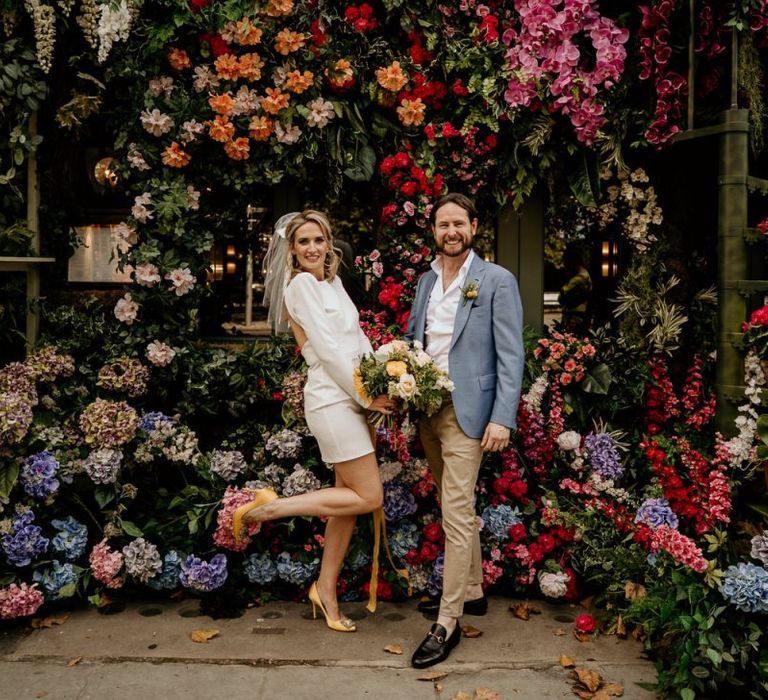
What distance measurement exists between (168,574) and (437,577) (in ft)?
5.05

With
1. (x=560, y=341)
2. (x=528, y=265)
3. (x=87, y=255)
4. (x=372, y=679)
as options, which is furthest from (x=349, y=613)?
(x=87, y=255)

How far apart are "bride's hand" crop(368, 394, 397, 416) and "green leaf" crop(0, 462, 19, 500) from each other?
202 centimetres

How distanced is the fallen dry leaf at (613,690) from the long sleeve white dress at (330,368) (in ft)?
5.05

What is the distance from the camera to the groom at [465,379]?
12.3 ft

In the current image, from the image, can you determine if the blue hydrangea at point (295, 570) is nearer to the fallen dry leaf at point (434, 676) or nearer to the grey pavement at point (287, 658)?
the grey pavement at point (287, 658)

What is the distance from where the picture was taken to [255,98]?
4.93m

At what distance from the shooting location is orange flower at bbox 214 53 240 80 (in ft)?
15.8

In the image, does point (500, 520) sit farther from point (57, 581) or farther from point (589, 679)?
point (57, 581)

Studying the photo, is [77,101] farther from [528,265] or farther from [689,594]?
[689,594]

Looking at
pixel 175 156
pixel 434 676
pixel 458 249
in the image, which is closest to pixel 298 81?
pixel 175 156

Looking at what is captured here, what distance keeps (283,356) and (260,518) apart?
1413 millimetres

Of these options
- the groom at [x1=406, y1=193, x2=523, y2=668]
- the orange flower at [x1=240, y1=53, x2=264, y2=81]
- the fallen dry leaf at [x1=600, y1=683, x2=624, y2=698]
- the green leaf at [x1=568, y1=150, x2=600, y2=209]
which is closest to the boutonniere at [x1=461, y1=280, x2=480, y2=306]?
the groom at [x1=406, y1=193, x2=523, y2=668]

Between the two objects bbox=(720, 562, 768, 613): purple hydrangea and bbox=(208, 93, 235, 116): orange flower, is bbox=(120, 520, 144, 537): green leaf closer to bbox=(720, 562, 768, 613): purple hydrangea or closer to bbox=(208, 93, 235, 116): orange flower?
bbox=(208, 93, 235, 116): orange flower

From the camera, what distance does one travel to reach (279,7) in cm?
475
